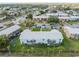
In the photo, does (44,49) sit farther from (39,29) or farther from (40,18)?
(40,18)

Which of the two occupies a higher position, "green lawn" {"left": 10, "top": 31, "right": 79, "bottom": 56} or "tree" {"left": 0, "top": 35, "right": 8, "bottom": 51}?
"tree" {"left": 0, "top": 35, "right": 8, "bottom": 51}

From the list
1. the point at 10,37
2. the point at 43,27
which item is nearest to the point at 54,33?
the point at 43,27

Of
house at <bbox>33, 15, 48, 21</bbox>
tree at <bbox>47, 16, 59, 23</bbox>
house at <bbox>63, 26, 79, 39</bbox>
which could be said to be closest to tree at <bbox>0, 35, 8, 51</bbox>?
house at <bbox>33, 15, 48, 21</bbox>

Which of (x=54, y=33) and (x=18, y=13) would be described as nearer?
(x=54, y=33)

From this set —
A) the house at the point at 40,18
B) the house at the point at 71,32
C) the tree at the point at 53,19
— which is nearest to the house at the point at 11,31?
the house at the point at 40,18

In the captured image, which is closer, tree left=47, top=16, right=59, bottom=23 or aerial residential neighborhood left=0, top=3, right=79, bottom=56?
aerial residential neighborhood left=0, top=3, right=79, bottom=56


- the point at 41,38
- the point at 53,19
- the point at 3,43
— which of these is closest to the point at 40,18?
the point at 53,19

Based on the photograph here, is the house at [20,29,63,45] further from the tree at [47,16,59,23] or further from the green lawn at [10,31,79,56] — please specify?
the tree at [47,16,59,23]

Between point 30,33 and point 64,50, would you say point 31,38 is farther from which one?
point 64,50
